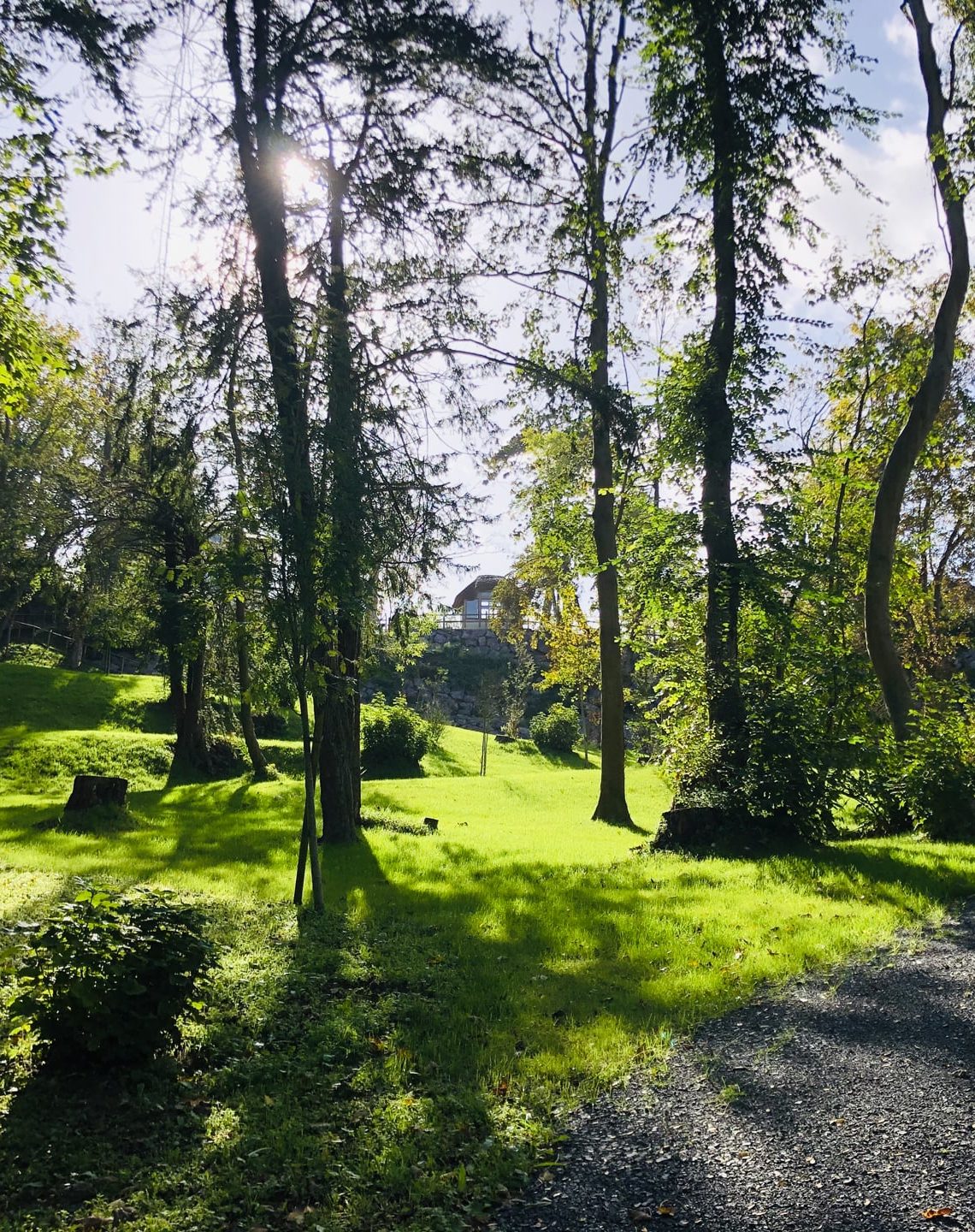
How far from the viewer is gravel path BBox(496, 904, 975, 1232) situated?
277cm

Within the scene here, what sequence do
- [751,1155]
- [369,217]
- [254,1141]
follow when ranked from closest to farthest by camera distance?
[751,1155] → [254,1141] → [369,217]

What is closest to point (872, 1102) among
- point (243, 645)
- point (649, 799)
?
point (243, 645)

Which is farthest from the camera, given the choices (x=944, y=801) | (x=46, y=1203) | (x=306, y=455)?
(x=944, y=801)

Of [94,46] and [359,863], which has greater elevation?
[94,46]

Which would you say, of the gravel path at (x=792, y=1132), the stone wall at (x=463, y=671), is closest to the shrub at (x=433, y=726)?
the stone wall at (x=463, y=671)

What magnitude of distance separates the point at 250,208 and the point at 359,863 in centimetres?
814

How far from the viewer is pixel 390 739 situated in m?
23.2

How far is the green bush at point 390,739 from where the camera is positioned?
908 inches

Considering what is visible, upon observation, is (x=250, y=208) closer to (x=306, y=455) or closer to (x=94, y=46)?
(x=94, y=46)

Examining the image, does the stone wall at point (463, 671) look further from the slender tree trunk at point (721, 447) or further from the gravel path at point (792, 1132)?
the gravel path at point (792, 1132)

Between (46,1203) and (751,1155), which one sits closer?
(46,1203)

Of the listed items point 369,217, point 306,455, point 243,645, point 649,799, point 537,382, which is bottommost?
point 649,799

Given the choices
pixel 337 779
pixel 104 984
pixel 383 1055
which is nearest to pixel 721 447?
pixel 337 779

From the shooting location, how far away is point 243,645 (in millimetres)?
7344
